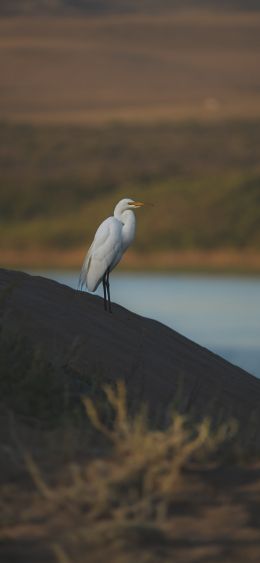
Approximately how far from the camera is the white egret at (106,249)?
642 inches

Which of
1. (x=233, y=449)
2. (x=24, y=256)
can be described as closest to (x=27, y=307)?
(x=233, y=449)

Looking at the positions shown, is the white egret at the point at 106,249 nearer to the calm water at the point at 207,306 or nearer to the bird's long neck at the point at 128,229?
the bird's long neck at the point at 128,229

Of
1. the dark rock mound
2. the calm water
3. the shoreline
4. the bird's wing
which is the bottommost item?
the dark rock mound

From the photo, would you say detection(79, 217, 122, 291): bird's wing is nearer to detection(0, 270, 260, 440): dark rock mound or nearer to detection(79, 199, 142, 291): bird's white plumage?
detection(79, 199, 142, 291): bird's white plumage

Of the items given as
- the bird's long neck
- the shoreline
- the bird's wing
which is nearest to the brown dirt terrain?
the bird's wing

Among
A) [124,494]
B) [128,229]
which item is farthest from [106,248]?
[124,494]

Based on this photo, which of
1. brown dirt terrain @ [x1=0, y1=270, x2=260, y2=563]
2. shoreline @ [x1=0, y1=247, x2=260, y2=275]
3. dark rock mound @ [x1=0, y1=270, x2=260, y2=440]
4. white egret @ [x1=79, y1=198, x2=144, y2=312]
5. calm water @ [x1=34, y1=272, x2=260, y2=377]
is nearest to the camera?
brown dirt terrain @ [x1=0, y1=270, x2=260, y2=563]

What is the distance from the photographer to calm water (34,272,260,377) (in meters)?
45.3

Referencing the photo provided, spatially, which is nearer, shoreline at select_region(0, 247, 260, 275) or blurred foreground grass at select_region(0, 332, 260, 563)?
blurred foreground grass at select_region(0, 332, 260, 563)

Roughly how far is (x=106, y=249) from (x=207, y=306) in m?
55.4

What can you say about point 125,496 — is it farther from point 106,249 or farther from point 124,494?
point 106,249

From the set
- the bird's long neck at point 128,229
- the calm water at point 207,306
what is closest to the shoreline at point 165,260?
the calm water at point 207,306

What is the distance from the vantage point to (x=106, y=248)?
641 inches

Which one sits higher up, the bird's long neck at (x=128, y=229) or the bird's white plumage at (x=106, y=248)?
the bird's long neck at (x=128, y=229)
